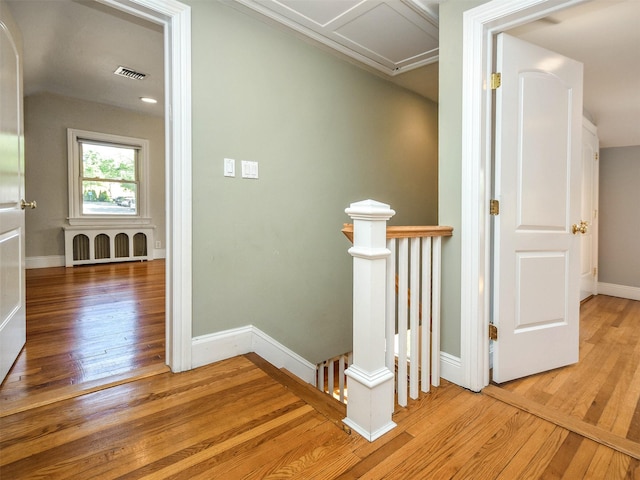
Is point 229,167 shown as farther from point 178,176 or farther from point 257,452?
point 257,452

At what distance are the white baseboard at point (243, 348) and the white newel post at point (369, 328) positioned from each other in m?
0.84

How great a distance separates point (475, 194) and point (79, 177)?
17.8 feet

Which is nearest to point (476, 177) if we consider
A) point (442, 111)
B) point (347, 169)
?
point (442, 111)

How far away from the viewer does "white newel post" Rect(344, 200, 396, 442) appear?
4.41 ft

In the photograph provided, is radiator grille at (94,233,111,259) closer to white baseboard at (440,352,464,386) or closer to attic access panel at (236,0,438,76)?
attic access panel at (236,0,438,76)

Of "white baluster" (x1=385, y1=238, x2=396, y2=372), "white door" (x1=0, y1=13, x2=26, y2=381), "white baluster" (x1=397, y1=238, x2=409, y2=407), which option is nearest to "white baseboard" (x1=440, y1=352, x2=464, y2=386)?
"white baluster" (x1=397, y1=238, x2=409, y2=407)

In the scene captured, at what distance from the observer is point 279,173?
2197 mm

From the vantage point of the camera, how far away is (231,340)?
77.5 inches

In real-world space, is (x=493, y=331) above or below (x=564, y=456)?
above

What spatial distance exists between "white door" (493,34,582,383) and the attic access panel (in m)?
0.63

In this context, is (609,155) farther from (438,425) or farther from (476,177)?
(438,425)

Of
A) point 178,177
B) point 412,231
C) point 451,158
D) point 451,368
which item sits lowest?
point 451,368

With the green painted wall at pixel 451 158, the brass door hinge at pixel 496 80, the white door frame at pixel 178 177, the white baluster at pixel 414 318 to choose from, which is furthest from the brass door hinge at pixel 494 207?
the white door frame at pixel 178 177

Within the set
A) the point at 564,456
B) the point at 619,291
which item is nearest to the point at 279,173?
the point at 564,456
